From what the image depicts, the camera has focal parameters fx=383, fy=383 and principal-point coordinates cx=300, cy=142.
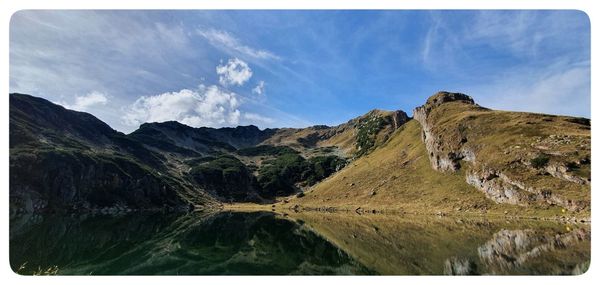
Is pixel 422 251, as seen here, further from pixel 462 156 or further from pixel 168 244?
pixel 462 156

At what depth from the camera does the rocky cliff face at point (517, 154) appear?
73.9 m

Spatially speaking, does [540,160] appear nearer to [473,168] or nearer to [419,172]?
[473,168]

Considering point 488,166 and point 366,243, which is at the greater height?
point 488,166

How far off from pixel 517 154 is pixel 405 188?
3518cm

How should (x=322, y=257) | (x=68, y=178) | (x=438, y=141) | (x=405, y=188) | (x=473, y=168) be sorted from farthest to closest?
1. (x=438, y=141)
2. (x=68, y=178)
3. (x=405, y=188)
4. (x=473, y=168)
5. (x=322, y=257)

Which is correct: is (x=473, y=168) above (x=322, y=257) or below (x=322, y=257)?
above

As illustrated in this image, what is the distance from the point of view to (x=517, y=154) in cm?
9138

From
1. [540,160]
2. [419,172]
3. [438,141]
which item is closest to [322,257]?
[540,160]

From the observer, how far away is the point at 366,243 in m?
43.9

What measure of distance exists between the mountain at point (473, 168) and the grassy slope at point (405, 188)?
0.27m

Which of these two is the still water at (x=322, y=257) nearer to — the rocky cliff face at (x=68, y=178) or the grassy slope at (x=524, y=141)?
the grassy slope at (x=524, y=141)
